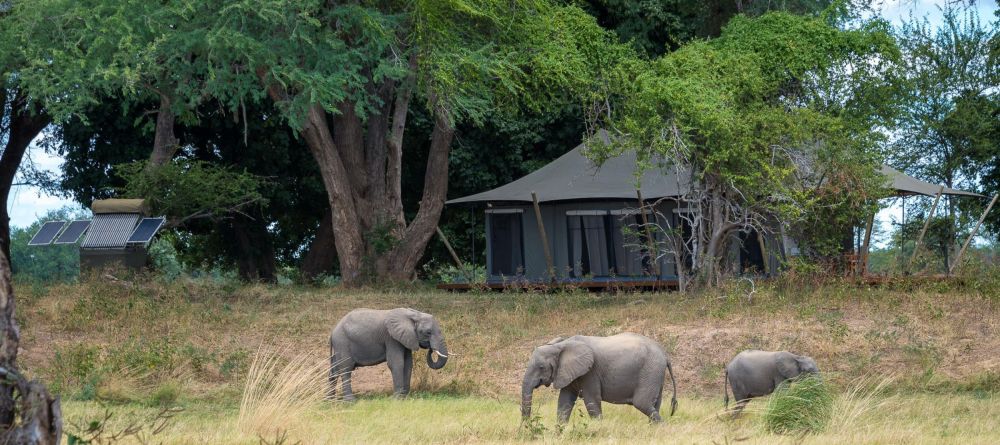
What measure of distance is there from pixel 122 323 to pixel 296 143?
14273 millimetres

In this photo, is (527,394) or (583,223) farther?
(583,223)

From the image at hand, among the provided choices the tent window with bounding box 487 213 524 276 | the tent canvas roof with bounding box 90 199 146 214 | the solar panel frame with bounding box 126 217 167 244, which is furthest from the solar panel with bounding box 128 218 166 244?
the tent window with bounding box 487 213 524 276

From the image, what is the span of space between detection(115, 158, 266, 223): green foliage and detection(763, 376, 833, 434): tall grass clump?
17280mm

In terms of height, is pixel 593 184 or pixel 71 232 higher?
pixel 593 184

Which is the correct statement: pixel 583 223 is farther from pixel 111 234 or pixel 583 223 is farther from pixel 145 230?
pixel 111 234

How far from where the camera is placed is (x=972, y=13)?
35500 millimetres

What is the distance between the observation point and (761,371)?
1188 centimetres

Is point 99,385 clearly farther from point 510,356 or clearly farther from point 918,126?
point 918,126

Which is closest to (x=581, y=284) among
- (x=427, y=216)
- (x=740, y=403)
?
(x=427, y=216)

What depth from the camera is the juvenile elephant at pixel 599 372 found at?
1079cm

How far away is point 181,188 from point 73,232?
2837 mm

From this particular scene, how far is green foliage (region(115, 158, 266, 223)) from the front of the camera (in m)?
25.5

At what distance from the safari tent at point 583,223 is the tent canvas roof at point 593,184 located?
0.07 feet

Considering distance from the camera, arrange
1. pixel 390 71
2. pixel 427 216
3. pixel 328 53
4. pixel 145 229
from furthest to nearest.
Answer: pixel 427 216
pixel 145 229
pixel 328 53
pixel 390 71
